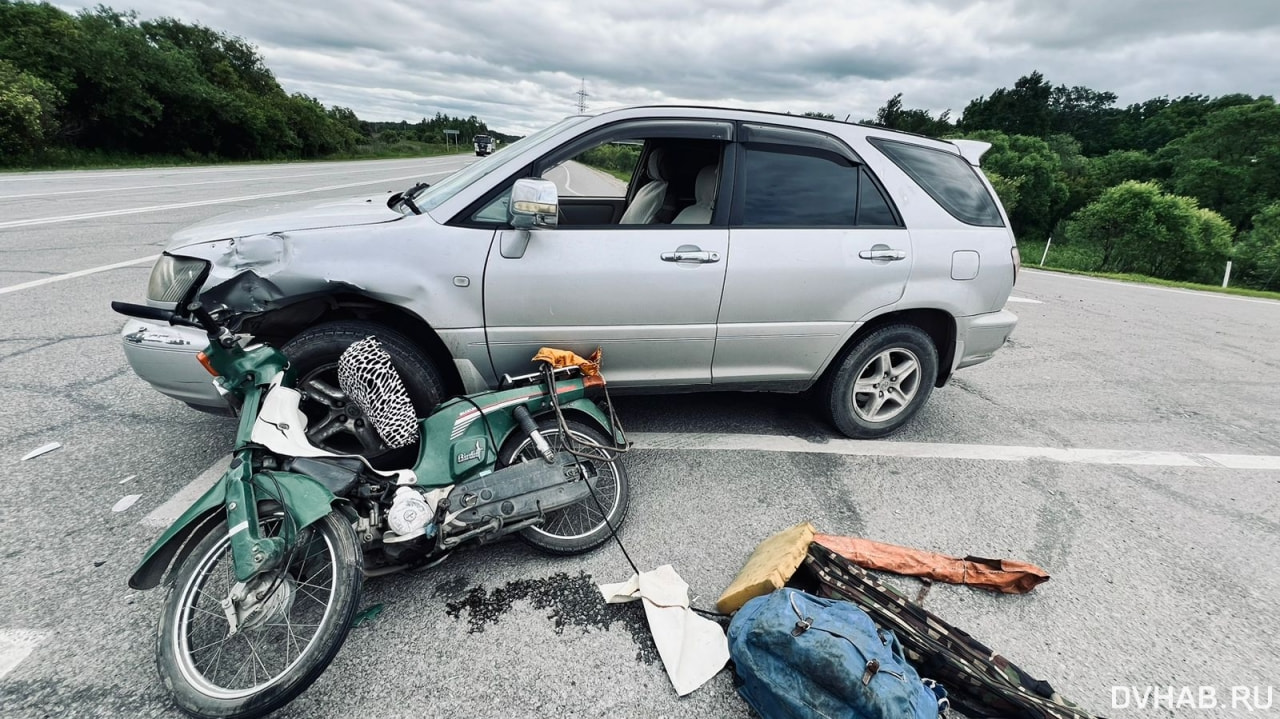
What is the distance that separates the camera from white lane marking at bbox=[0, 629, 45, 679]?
181 centimetres

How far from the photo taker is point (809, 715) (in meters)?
1.68

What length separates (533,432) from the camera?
2406 millimetres

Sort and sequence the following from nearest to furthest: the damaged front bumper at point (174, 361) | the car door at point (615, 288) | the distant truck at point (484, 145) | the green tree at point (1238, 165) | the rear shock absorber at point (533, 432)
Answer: the rear shock absorber at point (533, 432)
the damaged front bumper at point (174, 361)
the car door at point (615, 288)
the distant truck at point (484, 145)
the green tree at point (1238, 165)

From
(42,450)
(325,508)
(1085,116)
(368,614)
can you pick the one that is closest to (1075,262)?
(368,614)

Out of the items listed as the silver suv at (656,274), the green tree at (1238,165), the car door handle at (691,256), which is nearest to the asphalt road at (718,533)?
the silver suv at (656,274)

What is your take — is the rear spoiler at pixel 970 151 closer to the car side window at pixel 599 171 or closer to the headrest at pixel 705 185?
the headrest at pixel 705 185

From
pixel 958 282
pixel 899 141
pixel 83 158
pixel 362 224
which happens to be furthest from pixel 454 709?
pixel 83 158

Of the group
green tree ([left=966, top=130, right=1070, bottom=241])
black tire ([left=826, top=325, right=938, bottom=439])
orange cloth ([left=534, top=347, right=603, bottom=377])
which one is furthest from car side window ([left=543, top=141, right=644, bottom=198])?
green tree ([left=966, top=130, right=1070, bottom=241])

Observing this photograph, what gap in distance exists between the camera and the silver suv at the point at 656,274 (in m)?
2.61

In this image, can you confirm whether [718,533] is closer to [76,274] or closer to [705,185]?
[705,185]

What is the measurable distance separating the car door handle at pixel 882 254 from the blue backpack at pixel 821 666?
6.39ft

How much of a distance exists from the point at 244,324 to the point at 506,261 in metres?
1.10

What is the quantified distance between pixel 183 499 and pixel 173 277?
1.05 metres

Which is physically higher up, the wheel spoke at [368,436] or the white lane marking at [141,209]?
the white lane marking at [141,209]
